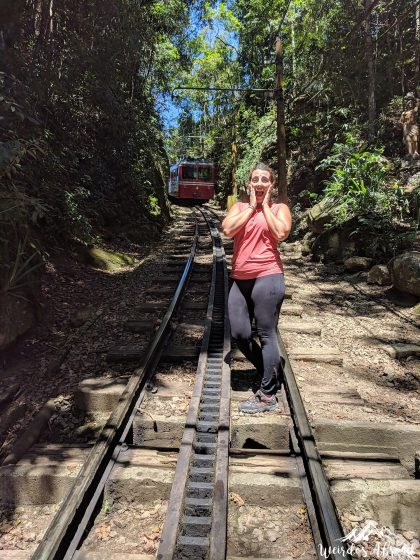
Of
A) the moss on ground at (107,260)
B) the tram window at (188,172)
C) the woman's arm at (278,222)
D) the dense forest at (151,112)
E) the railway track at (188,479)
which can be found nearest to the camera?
the railway track at (188,479)

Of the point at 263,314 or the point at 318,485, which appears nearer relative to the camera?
the point at 318,485

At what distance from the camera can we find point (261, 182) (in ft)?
11.0

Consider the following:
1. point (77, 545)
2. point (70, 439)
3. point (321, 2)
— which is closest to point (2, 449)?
point (70, 439)

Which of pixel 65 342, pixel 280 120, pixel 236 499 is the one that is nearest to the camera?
pixel 236 499

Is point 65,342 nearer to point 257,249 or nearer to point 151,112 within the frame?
point 257,249

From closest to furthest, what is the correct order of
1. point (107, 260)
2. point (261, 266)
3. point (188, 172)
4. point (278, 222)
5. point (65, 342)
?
1. point (278, 222)
2. point (261, 266)
3. point (65, 342)
4. point (107, 260)
5. point (188, 172)

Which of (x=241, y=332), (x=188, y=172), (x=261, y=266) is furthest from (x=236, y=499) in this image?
(x=188, y=172)

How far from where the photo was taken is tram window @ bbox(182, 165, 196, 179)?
28.6 metres

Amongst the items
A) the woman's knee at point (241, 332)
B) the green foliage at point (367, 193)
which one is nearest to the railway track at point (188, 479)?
the woman's knee at point (241, 332)

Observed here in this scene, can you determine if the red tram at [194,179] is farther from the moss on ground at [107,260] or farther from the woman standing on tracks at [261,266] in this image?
the woman standing on tracks at [261,266]

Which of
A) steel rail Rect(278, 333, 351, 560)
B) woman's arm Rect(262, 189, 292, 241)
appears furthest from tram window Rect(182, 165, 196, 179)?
steel rail Rect(278, 333, 351, 560)

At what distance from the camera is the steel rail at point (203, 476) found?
2057 mm

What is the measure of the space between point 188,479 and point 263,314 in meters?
1.32

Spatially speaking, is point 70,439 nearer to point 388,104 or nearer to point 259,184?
point 259,184
